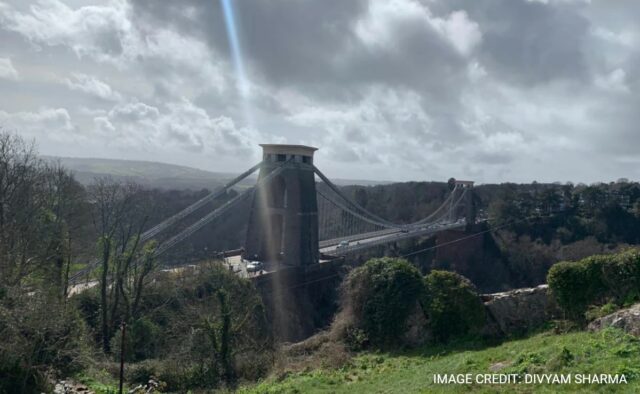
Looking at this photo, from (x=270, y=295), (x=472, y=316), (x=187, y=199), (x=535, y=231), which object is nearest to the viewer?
(x=472, y=316)

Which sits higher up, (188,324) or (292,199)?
(292,199)

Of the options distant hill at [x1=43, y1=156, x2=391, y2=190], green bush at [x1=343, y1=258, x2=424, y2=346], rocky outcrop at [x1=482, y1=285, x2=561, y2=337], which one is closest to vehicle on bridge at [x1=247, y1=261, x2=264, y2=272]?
green bush at [x1=343, y1=258, x2=424, y2=346]

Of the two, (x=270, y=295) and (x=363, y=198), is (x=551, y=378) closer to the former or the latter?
(x=270, y=295)

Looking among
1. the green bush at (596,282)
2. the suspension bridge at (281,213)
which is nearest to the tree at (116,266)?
the suspension bridge at (281,213)

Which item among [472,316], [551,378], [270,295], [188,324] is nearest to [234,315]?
[188,324]

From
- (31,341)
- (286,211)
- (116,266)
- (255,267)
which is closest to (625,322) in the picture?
(31,341)

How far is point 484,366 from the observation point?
6301 mm

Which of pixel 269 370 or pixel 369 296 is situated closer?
pixel 269 370

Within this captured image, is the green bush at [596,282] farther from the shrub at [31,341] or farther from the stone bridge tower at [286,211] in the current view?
the stone bridge tower at [286,211]

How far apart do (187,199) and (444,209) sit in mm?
24919

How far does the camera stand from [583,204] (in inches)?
1469

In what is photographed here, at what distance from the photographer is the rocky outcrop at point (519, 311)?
28.1 ft

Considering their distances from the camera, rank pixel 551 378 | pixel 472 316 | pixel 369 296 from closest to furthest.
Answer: pixel 551 378
pixel 472 316
pixel 369 296

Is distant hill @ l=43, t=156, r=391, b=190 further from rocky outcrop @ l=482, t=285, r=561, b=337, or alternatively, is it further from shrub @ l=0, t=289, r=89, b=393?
rocky outcrop @ l=482, t=285, r=561, b=337
